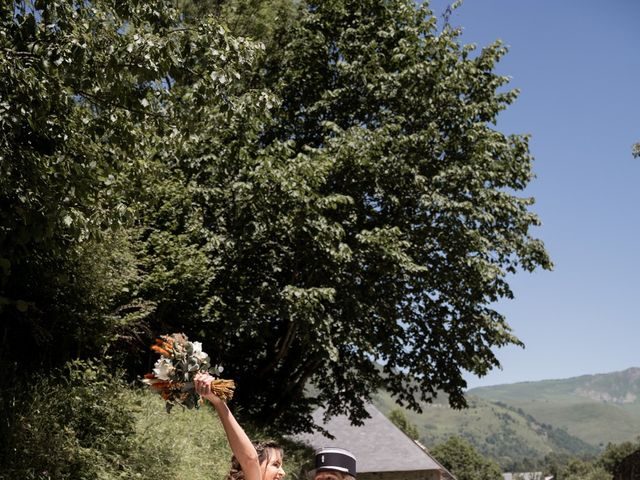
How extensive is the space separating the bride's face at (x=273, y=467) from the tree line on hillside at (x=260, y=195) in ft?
17.2

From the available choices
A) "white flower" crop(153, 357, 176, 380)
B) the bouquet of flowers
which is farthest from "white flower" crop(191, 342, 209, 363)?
"white flower" crop(153, 357, 176, 380)

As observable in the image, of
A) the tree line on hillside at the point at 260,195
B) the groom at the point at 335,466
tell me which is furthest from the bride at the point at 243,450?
the tree line on hillside at the point at 260,195

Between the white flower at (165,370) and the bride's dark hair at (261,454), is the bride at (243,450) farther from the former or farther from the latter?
the white flower at (165,370)

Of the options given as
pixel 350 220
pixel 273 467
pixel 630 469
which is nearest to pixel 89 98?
pixel 273 467

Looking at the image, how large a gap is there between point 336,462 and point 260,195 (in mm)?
13636

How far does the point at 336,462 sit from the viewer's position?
416cm

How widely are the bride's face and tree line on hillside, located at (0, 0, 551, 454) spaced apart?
523cm

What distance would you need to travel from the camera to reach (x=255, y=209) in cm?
1798

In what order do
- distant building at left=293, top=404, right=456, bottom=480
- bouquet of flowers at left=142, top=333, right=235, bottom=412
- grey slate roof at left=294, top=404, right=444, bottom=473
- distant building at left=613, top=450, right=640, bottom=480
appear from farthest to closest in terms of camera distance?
1. grey slate roof at left=294, top=404, right=444, bottom=473
2. distant building at left=293, top=404, right=456, bottom=480
3. distant building at left=613, top=450, right=640, bottom=480
4. bouquet of flowers at left=142, top=333, right=235, bottom=412

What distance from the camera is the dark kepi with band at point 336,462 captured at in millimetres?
4145

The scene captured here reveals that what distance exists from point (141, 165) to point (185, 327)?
817 cm

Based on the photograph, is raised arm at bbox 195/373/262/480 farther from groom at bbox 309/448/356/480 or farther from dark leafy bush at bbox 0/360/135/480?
dark leafy bush at bbox 0/360/135/480

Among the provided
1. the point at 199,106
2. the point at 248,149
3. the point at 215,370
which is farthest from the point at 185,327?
the point at 215,370

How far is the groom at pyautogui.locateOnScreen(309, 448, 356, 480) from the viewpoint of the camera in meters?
4.14
